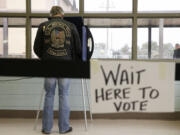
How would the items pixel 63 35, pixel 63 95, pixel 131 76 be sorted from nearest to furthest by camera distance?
pixel 131 76, pixel 63 35, pixel 63 95

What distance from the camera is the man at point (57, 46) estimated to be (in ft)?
7.17

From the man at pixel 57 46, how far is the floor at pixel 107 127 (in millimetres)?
210

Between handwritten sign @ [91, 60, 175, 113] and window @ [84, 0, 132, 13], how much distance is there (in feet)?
8.02

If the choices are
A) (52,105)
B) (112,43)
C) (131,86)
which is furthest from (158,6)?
(131,86)

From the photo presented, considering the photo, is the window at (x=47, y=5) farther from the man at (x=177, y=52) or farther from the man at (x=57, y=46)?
the man at (x=177, y=52)

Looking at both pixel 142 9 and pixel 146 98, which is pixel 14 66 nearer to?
pixel 146 98

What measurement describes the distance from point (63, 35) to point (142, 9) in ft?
4.61

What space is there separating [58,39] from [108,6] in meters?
1.30

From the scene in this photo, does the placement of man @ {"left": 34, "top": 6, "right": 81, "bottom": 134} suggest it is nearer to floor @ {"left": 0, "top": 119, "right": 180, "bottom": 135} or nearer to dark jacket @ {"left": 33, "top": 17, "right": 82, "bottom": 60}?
dark jacket @ {"left": 33, "top": 17, "right": 82, "bottom": 60}

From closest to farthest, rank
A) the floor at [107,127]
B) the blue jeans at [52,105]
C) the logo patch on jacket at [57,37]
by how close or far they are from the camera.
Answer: the logo patch on jacket at [57,37] < the blue jeans at [52,105] < the floor at [107,127]

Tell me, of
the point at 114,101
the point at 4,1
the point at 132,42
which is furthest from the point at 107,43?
the point at 114,101

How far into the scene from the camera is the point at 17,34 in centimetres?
335

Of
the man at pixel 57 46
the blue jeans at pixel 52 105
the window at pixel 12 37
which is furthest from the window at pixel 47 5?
the blue jeans at pixel 52 105

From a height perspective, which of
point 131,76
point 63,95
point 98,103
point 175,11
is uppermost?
point 175,11
